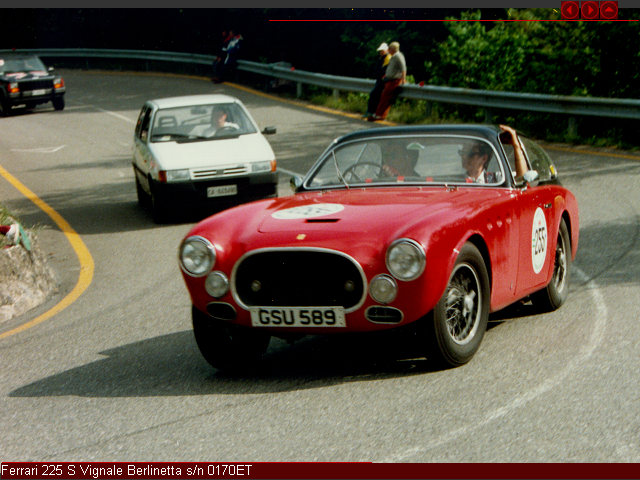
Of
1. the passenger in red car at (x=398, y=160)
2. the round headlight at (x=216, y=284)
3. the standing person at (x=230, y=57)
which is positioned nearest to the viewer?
the round headlight at (x=216, y=284)

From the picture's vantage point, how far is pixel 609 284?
835 cm

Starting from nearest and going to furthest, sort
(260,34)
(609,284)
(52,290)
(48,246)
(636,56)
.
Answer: (609,284) < (52,290) < (48,246) < (636,56) < (260,34)

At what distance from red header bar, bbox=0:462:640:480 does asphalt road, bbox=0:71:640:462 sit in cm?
10

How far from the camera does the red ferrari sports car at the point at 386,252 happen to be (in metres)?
5.81

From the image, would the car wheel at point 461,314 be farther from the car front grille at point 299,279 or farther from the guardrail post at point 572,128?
the guardrail post at point 572,128

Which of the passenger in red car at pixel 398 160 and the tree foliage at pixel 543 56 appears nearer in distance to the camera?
the passenger in red car at pixel 398 160

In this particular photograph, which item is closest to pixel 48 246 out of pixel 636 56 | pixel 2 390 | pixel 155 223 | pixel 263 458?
pixel 155 223

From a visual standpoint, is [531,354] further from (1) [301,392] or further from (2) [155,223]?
(2) [155,223]

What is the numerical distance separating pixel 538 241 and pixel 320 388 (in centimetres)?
225

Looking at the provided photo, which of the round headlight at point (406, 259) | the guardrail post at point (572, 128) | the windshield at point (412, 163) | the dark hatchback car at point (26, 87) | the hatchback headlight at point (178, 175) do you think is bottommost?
the dark hatchback car at point (26, 87)

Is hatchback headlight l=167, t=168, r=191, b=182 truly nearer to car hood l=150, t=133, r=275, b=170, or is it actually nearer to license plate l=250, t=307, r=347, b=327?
car hood l=150, t=133, r=275, b=170

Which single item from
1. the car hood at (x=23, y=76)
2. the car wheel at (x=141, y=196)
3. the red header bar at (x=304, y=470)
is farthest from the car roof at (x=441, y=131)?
the car hood at (x=23, y=76)

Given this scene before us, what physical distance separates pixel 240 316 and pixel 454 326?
4.33 ft

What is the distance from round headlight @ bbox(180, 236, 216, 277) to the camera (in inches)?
244
